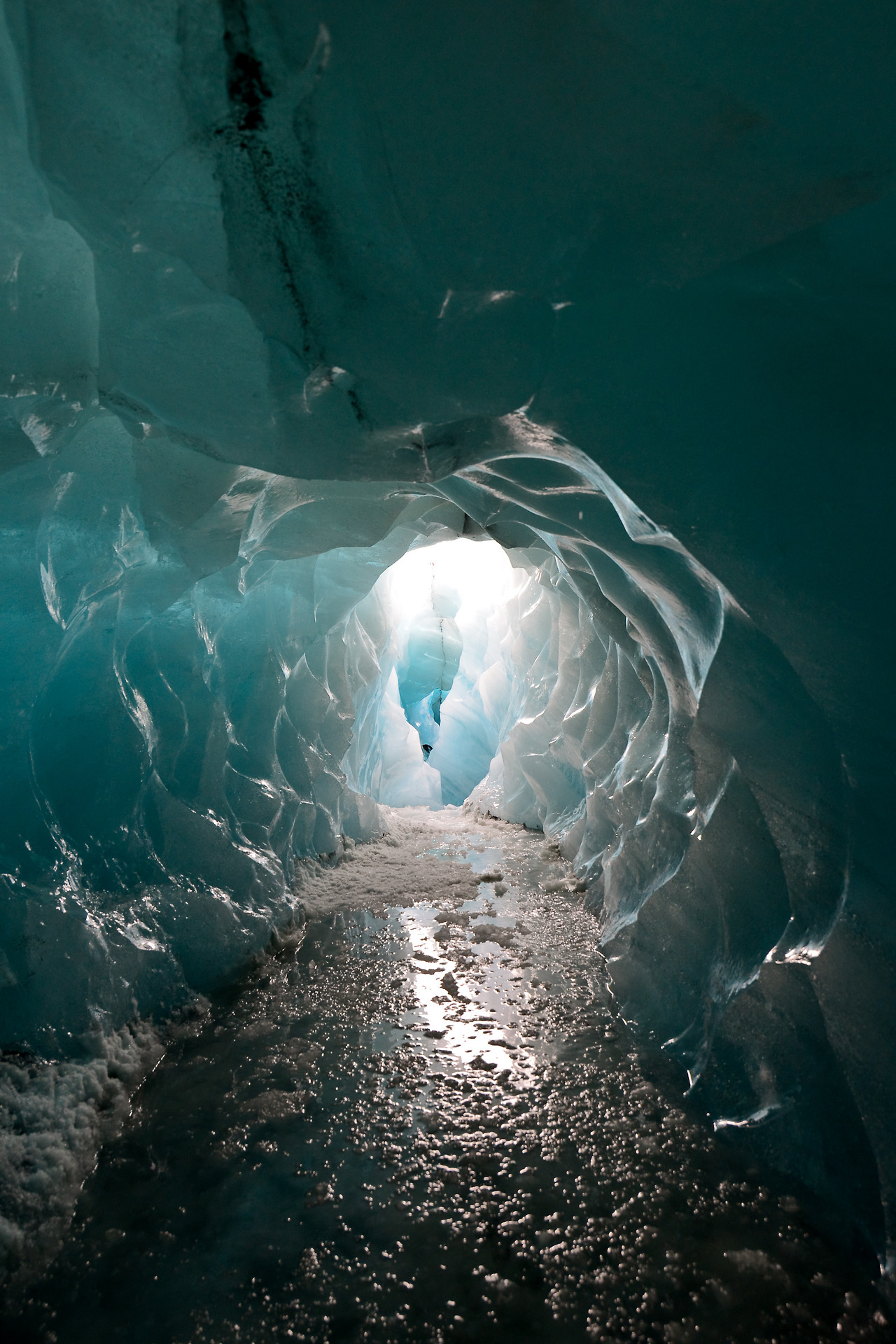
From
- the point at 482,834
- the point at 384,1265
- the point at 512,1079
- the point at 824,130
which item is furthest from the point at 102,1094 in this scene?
the point at 482,834

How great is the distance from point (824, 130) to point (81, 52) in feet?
5.82

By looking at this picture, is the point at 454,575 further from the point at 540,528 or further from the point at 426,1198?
the point at 426,1198

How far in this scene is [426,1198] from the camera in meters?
2.36

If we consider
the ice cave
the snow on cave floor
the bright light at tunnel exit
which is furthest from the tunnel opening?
the snow on cave floor

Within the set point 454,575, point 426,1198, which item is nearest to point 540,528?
point 426,1198

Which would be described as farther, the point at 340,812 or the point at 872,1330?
the point at 340,812

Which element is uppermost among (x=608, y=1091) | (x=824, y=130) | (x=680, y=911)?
(x=824, y=130)

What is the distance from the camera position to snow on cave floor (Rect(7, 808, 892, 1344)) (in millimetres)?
1940

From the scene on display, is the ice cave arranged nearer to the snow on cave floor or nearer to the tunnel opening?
the snow on cave floor

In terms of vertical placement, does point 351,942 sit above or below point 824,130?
below

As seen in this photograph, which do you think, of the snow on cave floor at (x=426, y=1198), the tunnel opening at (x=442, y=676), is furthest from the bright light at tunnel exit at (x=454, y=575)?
the snow on cave floor at (x=426, y=1198)

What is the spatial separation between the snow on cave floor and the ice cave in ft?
0.05

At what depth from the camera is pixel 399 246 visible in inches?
74.6

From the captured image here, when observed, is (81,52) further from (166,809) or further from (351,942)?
(351,942)
